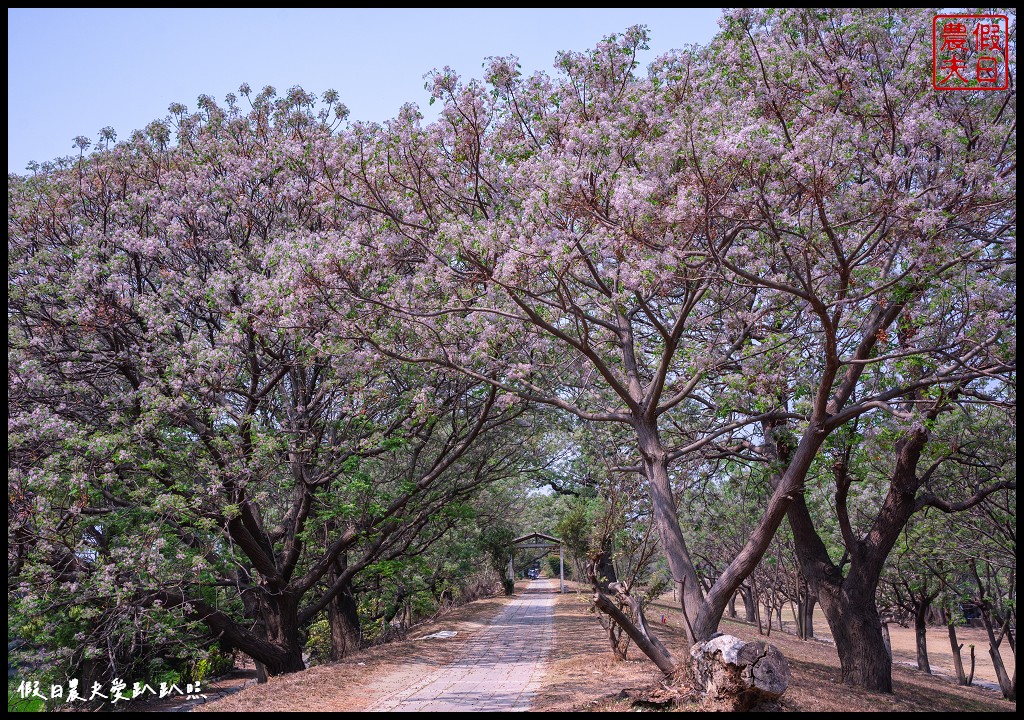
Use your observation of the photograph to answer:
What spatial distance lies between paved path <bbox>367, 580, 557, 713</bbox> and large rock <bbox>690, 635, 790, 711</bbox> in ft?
6.70

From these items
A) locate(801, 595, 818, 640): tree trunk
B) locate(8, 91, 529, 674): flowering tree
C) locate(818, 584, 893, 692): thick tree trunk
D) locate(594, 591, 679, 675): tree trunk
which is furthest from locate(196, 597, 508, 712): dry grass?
locate(801, 595, 818, 640): tree trunk

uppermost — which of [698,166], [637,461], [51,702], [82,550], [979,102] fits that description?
[979,102]

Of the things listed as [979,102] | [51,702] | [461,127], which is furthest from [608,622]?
[51,702]

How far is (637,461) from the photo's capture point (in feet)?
36.1

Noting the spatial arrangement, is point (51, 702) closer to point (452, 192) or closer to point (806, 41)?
point (452, 192)

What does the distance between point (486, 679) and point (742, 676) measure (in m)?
4.30

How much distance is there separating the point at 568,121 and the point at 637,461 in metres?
5.50

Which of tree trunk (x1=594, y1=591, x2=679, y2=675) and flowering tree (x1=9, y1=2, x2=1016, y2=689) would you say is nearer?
flowering tree (x1=9, y1=2, x2=1016, y2=689)

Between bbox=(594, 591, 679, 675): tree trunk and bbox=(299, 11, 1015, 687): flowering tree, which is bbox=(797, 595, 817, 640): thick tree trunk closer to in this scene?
bbox=(299, 11, 1015, 687): flowering tree

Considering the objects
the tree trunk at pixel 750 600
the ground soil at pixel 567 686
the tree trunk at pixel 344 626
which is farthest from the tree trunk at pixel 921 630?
the tree trunk at pixel 344 626

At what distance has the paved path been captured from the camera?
295 inches

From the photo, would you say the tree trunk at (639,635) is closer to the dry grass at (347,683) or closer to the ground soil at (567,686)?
the ground soil at (567,686)

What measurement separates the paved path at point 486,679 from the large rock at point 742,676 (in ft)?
6.70

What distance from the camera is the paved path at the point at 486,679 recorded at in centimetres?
748
